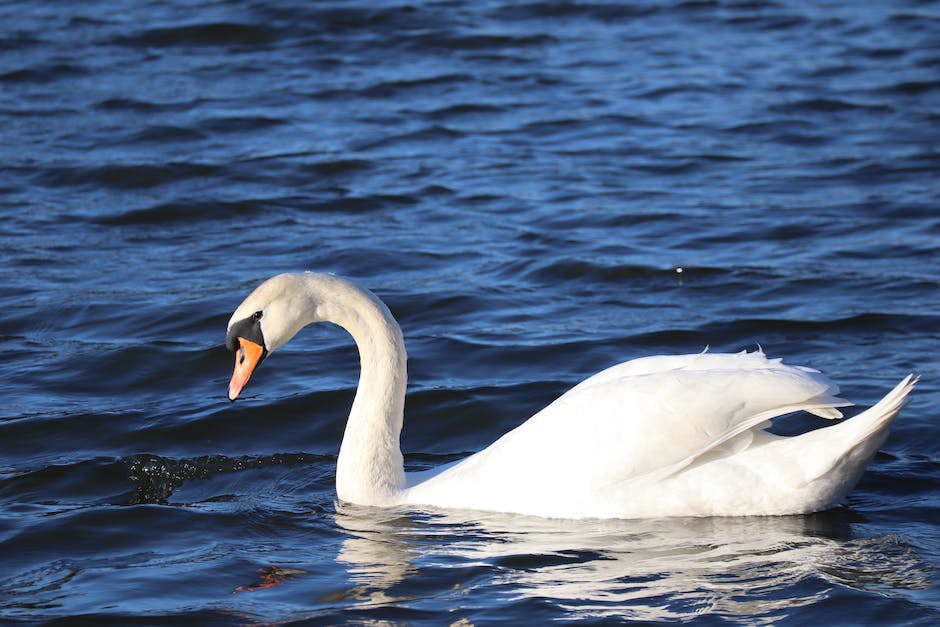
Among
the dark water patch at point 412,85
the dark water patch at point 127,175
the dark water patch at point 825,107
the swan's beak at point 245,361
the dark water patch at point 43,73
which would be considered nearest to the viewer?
the swan's beak at point 245,361

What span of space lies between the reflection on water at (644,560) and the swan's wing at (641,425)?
6.7 inches

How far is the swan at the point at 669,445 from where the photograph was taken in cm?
622

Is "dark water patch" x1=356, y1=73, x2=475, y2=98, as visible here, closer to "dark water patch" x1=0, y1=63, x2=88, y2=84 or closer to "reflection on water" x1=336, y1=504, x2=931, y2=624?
"dark water patch" x1=0, y1=63, x2=88, y2=84

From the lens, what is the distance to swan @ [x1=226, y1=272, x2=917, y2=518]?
20.4 feet

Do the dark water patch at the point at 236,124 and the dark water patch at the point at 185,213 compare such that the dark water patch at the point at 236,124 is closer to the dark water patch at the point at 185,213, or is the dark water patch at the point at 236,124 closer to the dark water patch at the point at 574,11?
the dark water patch at the point at 185,213

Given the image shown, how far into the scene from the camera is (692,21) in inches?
742

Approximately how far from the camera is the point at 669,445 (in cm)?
629

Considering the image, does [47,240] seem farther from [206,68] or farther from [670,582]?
[670,582]

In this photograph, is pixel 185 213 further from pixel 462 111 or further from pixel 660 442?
pixel 660 442

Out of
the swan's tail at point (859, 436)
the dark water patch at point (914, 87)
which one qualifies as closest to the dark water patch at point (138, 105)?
the dark water patch at point (914, 87)

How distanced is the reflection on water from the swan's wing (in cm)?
17

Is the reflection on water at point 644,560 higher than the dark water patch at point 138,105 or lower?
lower

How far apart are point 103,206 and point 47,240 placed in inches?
39.0

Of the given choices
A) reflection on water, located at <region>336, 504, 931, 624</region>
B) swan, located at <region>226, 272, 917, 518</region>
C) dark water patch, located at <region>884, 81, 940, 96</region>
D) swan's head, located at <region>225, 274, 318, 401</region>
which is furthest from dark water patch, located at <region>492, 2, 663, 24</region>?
reflection on water, located at <region>336, 504, 931, 624</region>
